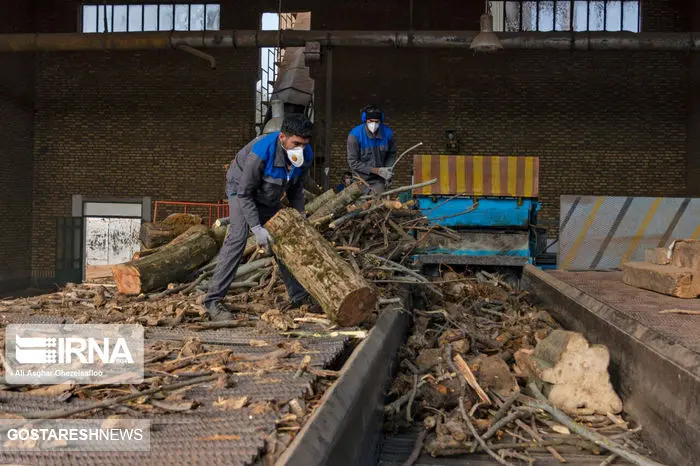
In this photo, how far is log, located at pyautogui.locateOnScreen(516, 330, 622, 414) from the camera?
A: 3717 millimetres

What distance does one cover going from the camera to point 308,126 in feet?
14.7

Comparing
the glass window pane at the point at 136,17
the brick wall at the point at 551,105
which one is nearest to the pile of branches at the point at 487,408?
the brick wall at the point at 551,105

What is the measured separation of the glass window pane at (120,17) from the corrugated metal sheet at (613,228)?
1391 cm

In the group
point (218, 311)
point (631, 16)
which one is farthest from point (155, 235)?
point (631, 16)

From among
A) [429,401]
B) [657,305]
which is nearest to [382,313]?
[429,401]

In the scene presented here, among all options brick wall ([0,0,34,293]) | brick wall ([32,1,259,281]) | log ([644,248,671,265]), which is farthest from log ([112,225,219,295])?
brick wall ([0,0,34,293])

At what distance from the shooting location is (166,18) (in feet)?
58.5

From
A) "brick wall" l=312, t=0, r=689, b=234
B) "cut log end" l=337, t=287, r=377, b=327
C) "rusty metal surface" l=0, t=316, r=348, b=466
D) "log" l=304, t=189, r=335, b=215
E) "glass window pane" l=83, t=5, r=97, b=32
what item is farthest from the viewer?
"glass window pane" l=83, t=5, r=97, b=32

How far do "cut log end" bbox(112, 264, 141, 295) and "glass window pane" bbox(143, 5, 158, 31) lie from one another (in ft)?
45.3

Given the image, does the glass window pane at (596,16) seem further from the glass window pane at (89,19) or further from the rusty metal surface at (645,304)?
the glass window pane at (89,19)

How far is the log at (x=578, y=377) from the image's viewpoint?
12.2 feet

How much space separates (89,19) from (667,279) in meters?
17.6

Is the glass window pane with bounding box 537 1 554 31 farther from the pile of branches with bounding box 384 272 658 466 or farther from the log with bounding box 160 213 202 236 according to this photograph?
the pile of branches with bounding box 384 272 658 466

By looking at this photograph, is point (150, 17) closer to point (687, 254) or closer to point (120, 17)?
point (120, 17)
